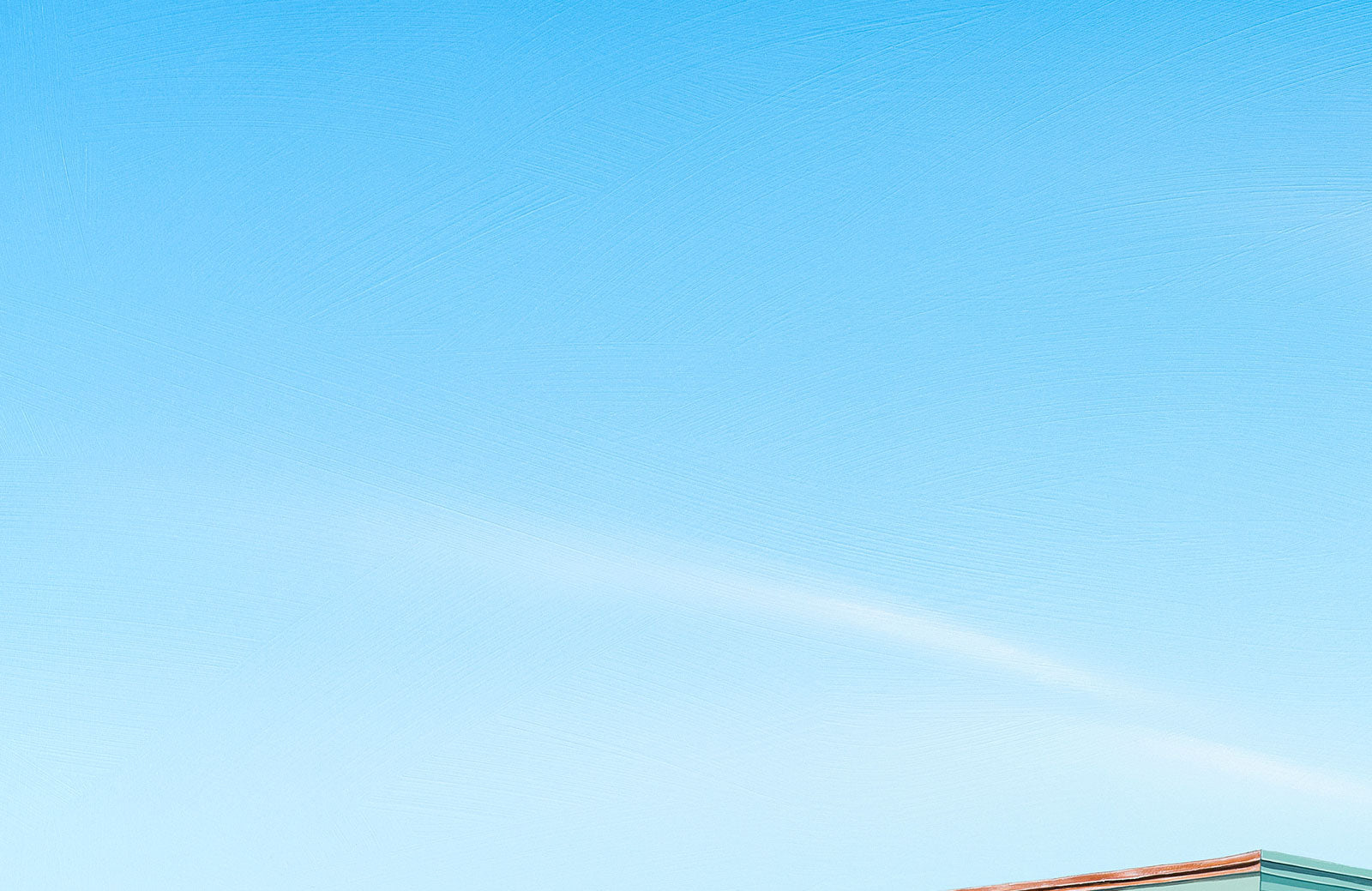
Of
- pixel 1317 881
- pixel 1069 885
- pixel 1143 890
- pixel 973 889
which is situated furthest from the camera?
pixel 973 889

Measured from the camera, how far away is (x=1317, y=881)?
41.8 ft

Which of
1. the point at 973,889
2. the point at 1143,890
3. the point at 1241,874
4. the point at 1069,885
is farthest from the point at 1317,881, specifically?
the point at 973,889

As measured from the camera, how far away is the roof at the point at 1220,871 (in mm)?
12664

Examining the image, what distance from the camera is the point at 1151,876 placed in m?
13.8

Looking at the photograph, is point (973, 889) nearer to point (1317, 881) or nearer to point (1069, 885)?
point (1069, 885)

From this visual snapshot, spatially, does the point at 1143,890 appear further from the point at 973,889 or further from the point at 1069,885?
the point at 973,889

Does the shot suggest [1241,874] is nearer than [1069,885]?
Yes

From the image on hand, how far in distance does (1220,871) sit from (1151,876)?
0.97 meters

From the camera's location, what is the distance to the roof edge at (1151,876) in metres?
12.8

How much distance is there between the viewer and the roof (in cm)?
1266

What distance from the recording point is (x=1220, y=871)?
12945 mm

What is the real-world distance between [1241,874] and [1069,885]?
2.35 m

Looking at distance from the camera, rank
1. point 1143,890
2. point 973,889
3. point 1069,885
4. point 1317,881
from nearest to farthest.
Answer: point 1317,881
point 1143,890
point 1069,885
point 973,889

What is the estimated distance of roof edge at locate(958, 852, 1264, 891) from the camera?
502 inches
